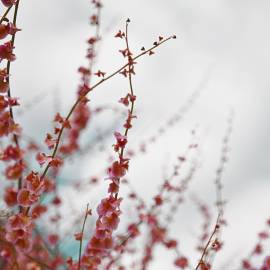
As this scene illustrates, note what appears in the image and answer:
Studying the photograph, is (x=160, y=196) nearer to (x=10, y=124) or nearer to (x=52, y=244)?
(x=52, y=244)

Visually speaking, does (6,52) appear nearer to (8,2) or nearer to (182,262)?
(8,2)

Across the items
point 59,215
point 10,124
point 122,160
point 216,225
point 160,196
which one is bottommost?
point 216,225

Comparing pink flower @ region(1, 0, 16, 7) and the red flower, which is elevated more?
pink flower @ region(1, 0, 16, 7)

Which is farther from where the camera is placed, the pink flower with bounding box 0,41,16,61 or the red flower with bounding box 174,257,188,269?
the red flower with bounding box 174,257,188,269

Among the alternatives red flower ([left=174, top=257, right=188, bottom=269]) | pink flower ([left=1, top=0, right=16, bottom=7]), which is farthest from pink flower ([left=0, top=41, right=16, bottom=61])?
red flower ([left=174, top=257, right=188, bottom=269])

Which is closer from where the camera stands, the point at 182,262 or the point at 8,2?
the point at 8,2

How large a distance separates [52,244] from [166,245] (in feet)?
5.97

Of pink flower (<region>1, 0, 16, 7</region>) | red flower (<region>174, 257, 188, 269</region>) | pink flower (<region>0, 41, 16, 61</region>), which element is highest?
pink flower (<region>1, 0, 16, 7</region>)

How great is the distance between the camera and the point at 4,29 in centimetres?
278

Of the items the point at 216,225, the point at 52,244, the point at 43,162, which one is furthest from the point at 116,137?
the point at 52,244

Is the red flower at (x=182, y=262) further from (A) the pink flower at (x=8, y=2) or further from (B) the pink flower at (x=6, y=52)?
(A) the pink flower at (x=8, y=2)

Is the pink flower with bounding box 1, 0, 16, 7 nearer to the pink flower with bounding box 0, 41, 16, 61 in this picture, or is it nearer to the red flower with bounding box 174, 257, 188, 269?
the pink flower with bounding box 0, 41, 16, 61

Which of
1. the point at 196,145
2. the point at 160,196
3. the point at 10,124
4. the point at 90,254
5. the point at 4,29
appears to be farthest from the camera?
the point at 160,196

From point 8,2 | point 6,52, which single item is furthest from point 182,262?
point 8,2
